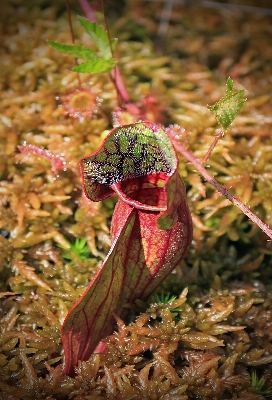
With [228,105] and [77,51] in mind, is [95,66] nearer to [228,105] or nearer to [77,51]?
[77,51]

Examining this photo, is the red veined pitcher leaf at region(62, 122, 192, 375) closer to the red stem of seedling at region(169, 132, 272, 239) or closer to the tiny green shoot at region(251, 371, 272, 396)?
the red stem of seedling at region(169, 132, 272, 239)

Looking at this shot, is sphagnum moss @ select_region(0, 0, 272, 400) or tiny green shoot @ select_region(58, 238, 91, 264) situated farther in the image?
tiny green shoot @ select_region(58, 238, 91, 264)

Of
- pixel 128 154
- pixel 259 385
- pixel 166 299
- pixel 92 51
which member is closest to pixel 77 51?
pixel 92 51

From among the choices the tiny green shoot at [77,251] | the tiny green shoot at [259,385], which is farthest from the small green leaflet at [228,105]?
the tiny green shoot at [259,385]

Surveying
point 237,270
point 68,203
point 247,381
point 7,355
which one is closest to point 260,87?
point 237,270

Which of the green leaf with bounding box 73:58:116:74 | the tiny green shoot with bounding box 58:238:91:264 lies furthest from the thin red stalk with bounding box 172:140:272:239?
the tiny green shoot with bounding box 58:238:91:264
